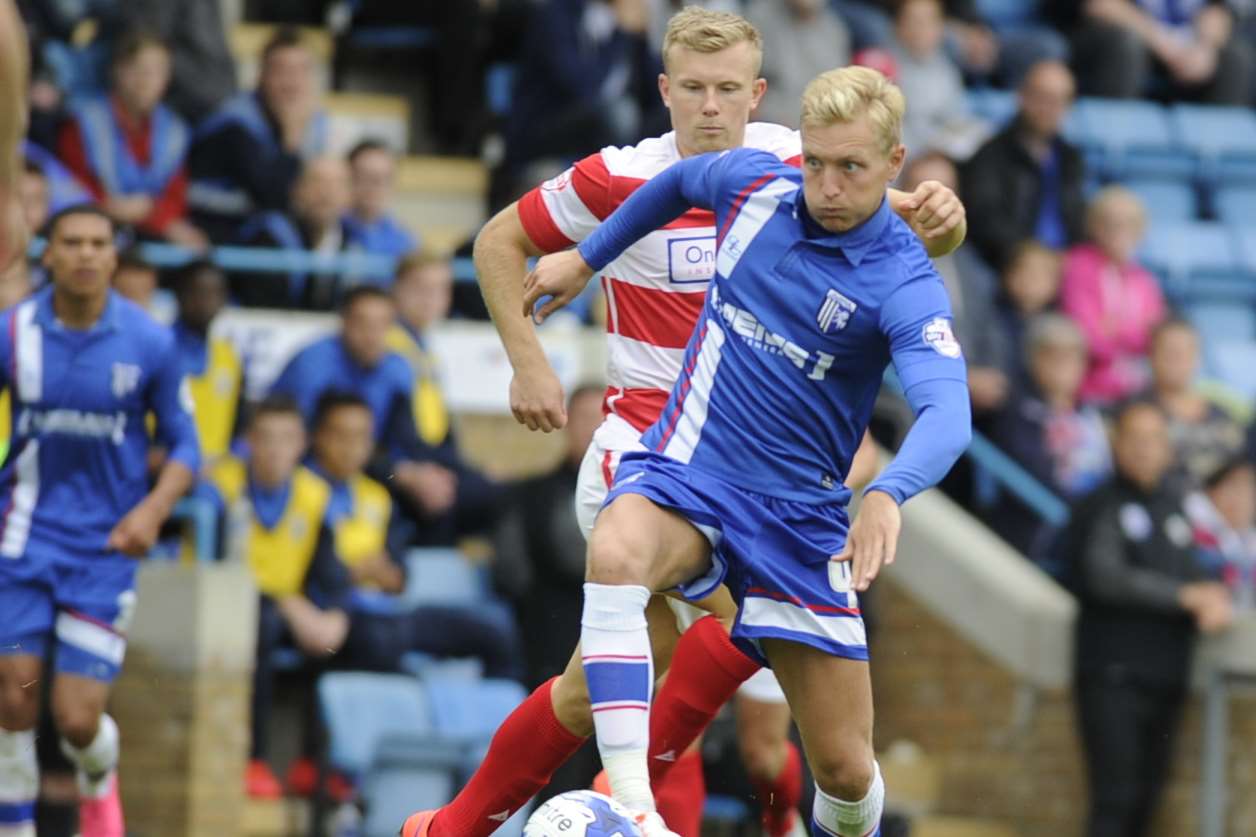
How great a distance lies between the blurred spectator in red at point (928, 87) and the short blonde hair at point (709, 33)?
758 centimetres

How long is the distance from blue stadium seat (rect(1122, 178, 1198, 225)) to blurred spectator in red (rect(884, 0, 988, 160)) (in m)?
1.56

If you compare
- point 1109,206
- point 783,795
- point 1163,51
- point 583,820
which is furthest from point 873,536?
point 1163,51

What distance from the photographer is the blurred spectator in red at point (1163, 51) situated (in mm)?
16797

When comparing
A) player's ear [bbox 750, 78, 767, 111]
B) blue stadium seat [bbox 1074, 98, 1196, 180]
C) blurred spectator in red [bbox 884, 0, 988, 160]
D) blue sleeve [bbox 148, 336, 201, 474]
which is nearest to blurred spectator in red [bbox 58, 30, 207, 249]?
blue sleeve [bbox 148, 336, 201, 474]

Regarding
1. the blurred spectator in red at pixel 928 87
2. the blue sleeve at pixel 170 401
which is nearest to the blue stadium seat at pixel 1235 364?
the blurred spectator in red at pixel 928 87

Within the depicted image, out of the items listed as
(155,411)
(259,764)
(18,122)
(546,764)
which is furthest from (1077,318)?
(18,122)

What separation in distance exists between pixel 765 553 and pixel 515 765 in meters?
1.06

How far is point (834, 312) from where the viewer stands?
6.82m

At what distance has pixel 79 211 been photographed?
31.2 feet

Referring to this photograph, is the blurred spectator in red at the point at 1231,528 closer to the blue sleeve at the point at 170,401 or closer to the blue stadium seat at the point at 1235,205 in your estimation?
the blue stadium seat at the point at 1235,205

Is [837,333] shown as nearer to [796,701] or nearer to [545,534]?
[796,701]

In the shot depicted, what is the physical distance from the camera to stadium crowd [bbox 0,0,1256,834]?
467 inches

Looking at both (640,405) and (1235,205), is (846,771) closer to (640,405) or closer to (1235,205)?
(640,405)

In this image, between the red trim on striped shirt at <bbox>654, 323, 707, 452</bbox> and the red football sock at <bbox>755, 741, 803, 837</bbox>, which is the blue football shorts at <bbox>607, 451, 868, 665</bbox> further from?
the red football sock at <bbox>755, 741, 803, 837</bbox>
